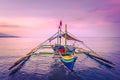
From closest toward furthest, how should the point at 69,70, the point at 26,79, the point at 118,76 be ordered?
the point at 26,79 < the point at 118,76 < the point at 69,70

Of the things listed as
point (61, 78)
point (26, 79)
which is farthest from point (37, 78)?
point (61, 78)

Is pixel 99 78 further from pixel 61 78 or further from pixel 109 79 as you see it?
pixel 61 78

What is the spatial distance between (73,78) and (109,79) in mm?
4884

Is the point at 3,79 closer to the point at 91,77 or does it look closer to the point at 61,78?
the point at 61,78

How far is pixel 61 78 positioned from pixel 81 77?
2.89 meters

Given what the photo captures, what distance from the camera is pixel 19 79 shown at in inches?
663

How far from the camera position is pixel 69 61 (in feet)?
61.7

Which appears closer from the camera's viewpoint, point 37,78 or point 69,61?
point 37,78

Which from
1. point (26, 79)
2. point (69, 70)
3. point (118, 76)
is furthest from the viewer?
point (69, 70)

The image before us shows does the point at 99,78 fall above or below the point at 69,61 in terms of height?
below

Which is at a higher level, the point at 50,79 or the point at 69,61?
the point at 69,61

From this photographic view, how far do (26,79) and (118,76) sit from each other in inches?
517

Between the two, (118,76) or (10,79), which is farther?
(118,76)

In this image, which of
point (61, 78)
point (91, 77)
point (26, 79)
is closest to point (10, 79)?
point (26, 79)
